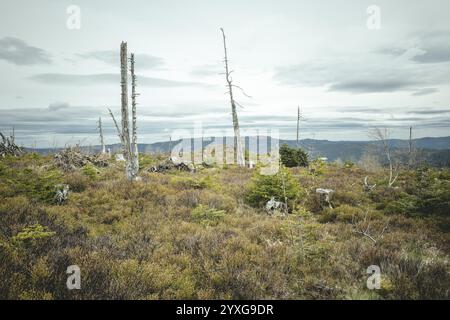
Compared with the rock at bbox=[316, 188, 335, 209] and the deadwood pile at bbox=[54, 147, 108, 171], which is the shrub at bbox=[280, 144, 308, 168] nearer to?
the rock at bbox=[316, 188, 335, 209]

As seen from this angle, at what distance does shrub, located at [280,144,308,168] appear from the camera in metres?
24.1

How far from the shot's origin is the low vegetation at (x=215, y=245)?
4348 mm

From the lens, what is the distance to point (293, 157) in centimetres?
2417

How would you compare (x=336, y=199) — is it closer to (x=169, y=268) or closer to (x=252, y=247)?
(x=252, y=247)

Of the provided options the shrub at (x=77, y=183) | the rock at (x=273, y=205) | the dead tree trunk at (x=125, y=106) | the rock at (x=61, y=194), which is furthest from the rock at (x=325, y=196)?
the shrub at (x=77, y=183)

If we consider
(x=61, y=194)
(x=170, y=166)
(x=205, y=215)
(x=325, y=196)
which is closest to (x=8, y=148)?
(x=170, y=166)

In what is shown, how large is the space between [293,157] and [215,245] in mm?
19109

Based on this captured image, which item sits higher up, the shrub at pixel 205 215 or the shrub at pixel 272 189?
the shrub at pixel 272 189

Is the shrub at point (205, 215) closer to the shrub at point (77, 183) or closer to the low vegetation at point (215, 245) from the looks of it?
the low vegetation at point (215, 245)

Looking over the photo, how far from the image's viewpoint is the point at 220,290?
456 cm

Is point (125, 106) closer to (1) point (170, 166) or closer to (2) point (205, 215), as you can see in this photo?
(1) point (170, 166)

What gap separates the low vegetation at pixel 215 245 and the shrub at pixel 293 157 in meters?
12.6
